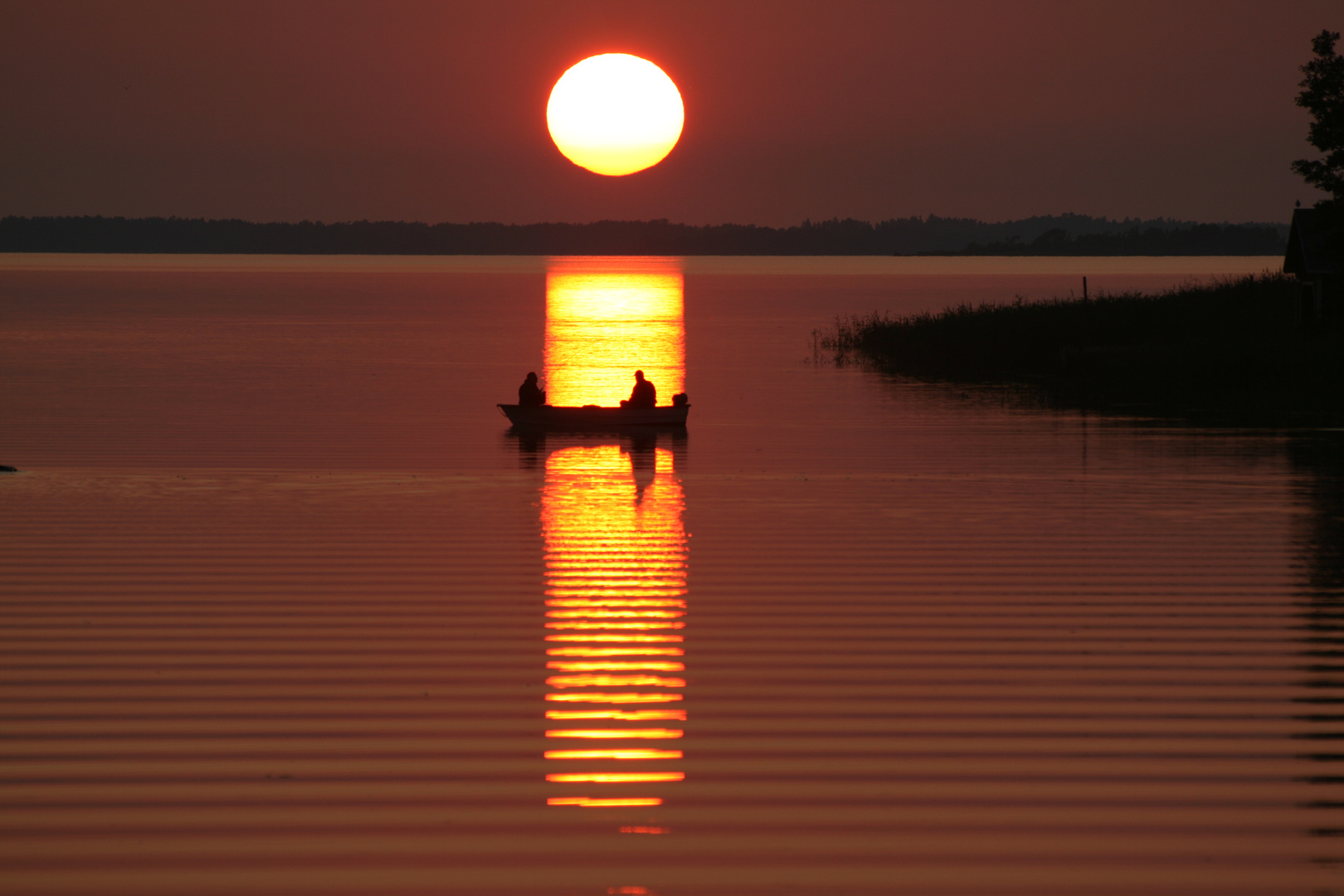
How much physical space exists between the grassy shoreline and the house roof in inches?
83.4

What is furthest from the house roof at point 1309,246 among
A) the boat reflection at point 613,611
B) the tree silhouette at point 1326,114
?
the boat reflection at point 613,611

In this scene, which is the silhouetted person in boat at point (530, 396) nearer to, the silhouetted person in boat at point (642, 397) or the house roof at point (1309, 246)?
the silhouetted person in boat at point (642, 397)

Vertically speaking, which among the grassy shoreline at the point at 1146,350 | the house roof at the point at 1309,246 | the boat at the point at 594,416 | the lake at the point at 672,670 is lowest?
the lake at the point at 672,670

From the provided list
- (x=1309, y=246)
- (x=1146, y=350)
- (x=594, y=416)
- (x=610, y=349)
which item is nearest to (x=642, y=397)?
(x=594, y=416)

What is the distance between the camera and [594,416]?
34812mm

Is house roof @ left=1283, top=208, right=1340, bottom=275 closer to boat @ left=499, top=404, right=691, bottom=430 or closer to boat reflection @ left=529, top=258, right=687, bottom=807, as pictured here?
boat @ left=499, top=404, right=691, bottom=430

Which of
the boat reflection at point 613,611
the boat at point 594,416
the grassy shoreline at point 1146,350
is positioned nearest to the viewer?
the boat reflection at point 613,611

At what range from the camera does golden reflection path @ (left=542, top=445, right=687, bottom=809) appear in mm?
10352

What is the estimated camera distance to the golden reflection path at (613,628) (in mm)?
10352

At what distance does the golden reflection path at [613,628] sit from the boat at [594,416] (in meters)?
8.61

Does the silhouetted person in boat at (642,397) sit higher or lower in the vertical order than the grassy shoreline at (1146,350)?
lower

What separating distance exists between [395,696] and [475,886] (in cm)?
377

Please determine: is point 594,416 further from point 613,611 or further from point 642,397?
point 613,611

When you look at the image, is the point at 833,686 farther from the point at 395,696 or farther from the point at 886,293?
the point at 886,293
